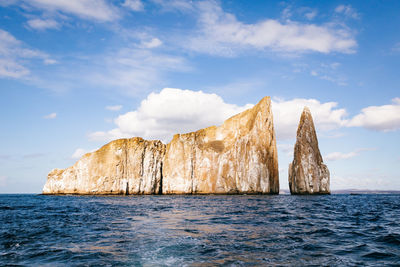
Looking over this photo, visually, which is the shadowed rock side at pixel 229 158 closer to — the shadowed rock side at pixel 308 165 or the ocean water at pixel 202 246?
the shadowed rock side at pixel 308 165

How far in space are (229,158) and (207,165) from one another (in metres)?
6.74

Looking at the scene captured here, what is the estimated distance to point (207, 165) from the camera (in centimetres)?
7581

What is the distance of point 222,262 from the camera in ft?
25.8

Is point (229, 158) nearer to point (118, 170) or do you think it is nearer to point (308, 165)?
point (308, 165)

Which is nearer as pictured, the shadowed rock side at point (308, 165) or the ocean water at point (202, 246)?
the ocean water at point (202, 246)

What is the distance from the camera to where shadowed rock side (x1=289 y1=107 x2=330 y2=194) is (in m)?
70.1

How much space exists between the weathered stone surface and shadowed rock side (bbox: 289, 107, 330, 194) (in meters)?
39.4

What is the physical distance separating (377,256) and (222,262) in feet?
16.1

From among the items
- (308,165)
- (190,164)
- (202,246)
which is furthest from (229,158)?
(202,246)

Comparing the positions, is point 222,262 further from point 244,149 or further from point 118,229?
point 244,149

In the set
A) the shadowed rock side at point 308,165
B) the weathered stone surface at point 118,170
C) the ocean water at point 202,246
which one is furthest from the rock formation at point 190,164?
the ocean water at point 202,246

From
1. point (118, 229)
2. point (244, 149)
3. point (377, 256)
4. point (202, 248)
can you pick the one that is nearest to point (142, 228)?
point (118, 229)

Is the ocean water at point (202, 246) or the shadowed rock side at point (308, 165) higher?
the shadowed rock side at point (308, 165)

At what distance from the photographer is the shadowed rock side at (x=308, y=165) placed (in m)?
70.1
